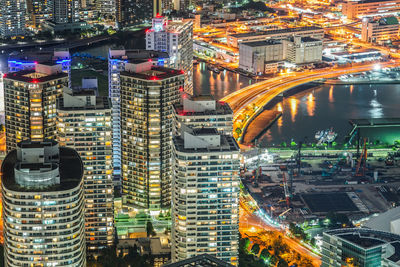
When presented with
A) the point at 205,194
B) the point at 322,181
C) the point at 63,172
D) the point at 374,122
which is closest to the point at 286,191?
the point at 322,181

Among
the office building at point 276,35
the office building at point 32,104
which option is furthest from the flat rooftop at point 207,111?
the office building at point 276,35

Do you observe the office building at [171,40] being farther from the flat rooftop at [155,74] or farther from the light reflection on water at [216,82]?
the flat rooftop at [155,74]

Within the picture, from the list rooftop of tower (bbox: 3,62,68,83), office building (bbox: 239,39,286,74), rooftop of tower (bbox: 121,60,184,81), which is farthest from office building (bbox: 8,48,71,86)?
office building (bbox: 239,39,286,74)

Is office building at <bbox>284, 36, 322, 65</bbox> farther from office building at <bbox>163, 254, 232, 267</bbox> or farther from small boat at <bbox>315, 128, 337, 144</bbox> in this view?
office building at <bbox>163, 254, 232, 267</bbox>

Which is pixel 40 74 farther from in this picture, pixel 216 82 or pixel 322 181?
pixel 216 82

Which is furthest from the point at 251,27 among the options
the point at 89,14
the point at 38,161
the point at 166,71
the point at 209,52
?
the point at 38,161

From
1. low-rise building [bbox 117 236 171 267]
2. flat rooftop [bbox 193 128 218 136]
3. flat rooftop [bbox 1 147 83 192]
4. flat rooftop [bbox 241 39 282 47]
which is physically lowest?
low-rise building [bbox 117 236 171 267]
